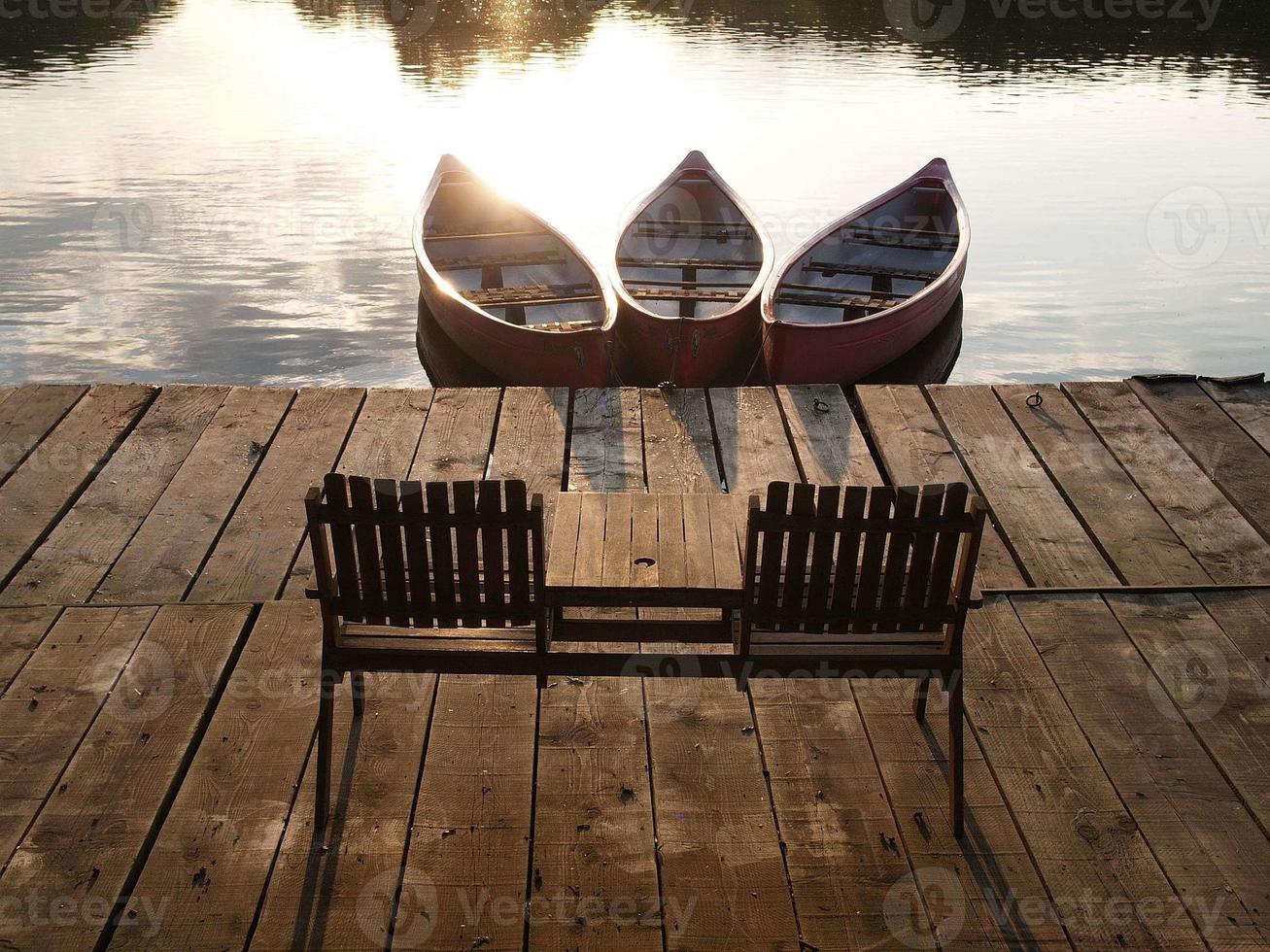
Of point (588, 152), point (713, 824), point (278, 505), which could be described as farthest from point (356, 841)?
point (588, 152)

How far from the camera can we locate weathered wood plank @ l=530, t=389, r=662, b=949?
11.1ft

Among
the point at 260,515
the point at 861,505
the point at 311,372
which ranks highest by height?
the point at 861,505

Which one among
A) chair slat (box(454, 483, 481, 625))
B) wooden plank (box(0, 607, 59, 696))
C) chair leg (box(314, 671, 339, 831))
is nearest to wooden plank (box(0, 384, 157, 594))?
wooden plank (box(0, 607, 59, 696))

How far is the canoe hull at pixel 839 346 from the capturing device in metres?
8.86

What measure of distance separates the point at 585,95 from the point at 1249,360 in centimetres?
1911

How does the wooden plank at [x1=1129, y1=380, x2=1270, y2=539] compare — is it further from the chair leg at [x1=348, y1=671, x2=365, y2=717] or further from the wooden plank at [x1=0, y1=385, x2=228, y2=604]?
the wooden plank at [x1=0, y1=385, x2=228, y2=604]

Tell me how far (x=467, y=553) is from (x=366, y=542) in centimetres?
32

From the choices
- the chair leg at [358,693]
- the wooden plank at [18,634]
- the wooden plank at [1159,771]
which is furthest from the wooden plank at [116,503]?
the wooden plank at [1159,771]

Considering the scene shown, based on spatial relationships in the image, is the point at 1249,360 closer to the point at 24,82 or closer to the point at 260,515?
the point at 260,515

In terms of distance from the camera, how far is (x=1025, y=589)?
5156mm

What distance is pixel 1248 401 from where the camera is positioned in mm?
7395

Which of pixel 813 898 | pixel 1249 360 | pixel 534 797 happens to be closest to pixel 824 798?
pixel 813 898

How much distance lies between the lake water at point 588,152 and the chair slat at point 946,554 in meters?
8.13

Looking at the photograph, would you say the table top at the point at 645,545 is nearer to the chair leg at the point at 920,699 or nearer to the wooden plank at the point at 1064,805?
the chair leg at the point at 920,699
